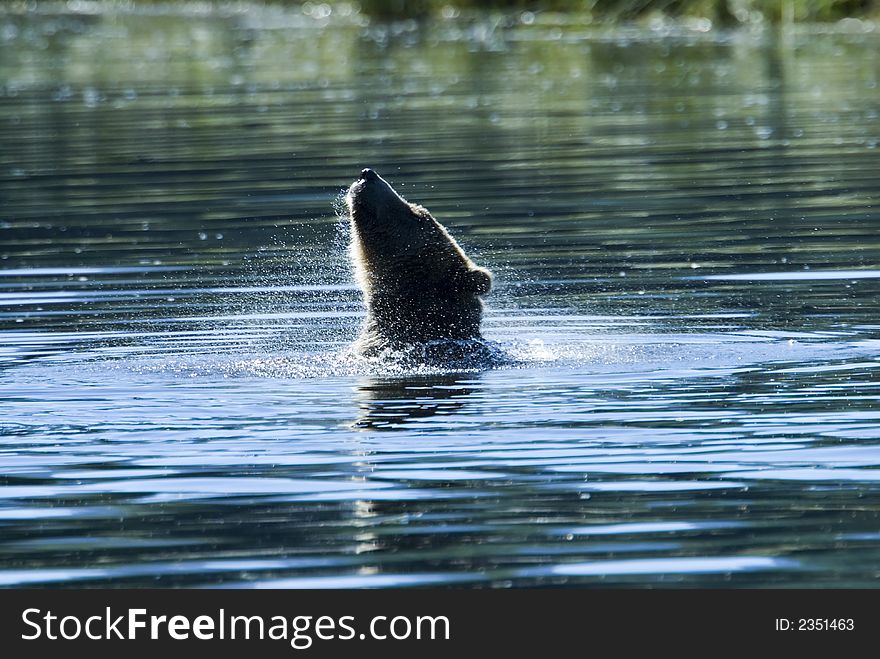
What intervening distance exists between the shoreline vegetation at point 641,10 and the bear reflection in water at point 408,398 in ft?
105

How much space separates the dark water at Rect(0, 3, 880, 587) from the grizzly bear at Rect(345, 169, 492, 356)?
38 centimetres

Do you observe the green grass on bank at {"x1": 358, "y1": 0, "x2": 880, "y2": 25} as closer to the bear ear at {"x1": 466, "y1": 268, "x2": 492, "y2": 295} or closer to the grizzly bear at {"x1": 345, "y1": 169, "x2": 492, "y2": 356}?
the grizzly bear at {"x1": 345, "y1": 169, "x2": 492, "y2": 356}

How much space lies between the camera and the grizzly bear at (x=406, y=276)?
37.6 ft

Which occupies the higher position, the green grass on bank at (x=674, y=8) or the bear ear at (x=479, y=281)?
the green grass on bank at (x=674, y=8)

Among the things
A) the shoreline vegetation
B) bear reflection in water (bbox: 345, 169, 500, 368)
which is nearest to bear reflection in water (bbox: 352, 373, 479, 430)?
bear reflection in water (bbox: 345, 169, 500, 368)

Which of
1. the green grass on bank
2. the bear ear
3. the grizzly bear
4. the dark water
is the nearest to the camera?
the dark water

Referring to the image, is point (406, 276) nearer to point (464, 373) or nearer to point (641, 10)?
point (464, 373)

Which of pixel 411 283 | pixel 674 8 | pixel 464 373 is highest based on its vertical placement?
pixel 674 8

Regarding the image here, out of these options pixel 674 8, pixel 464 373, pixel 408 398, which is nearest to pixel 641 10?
pixel 674 8

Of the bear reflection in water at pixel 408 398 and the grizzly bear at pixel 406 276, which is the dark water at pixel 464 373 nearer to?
the bear reflection in water at pixel 408 398

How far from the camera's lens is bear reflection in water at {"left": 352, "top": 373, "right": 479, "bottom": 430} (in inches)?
389

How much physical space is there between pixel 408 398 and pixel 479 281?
1.20m

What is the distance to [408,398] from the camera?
1038cm

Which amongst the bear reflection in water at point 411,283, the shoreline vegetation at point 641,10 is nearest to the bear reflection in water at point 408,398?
the bear reflection in water at point 411,283
